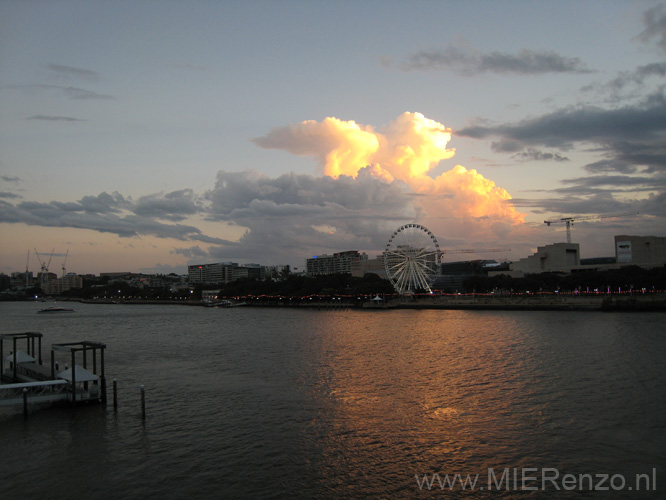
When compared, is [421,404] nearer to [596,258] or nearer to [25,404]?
[25,404]

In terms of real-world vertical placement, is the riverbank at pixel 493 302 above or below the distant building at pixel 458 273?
below

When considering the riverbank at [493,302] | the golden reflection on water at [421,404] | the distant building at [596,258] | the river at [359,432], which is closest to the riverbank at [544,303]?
the riverbank at [493,302]

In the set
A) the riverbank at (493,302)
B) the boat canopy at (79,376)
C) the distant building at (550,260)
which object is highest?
the distant building at (550,260)

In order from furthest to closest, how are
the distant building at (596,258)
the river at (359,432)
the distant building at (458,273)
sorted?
the distant building at (458,273)
the distant building at (596,258)
the river at (359,432)

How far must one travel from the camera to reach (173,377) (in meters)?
29.8

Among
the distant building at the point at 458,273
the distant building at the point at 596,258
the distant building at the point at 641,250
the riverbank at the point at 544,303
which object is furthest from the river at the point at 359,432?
the distant building at the point at 458,273

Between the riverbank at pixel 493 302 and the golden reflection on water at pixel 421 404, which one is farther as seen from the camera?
the riverbank at pixel 493 302

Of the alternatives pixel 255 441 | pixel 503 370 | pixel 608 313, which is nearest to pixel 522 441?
pixel 255 441

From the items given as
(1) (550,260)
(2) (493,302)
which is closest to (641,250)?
(1) (550,260)

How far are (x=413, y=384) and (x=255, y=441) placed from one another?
1094 centimetres

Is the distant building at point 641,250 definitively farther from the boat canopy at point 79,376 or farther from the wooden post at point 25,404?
the wooden post at point 25,404

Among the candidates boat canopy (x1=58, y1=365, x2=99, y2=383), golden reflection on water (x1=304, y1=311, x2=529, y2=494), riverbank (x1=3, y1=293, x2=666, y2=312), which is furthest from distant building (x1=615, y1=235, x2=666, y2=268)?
boat canopy (x1=58, y1=365, x2=99, y2=383)

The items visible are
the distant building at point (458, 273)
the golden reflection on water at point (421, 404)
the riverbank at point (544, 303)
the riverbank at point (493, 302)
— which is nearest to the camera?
the golden reflection on water at point (421, 404)

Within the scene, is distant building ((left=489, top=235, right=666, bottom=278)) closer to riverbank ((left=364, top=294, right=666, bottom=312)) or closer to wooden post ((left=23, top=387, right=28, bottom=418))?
riverbank ((left=364, top=294, right=666, bottom=312))
